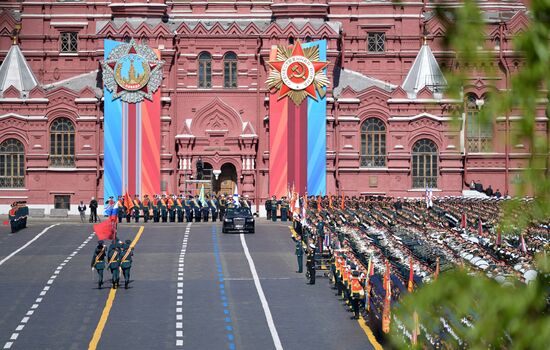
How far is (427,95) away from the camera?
258ft

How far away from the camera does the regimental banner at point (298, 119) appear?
7669cm

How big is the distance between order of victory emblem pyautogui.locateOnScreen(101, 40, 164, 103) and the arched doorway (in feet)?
25.6

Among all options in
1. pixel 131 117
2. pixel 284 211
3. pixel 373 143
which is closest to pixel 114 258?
pixel 284 211

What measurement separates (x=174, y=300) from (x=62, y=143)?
140 ft

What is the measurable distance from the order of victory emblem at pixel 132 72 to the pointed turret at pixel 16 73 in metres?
8.13

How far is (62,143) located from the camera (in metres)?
79.5

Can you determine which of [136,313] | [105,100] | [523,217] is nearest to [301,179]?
[105,100]

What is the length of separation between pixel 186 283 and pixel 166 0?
145 ft

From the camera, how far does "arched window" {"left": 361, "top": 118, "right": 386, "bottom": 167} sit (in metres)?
79.6

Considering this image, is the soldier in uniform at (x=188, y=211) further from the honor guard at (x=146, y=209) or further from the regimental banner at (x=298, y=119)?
the regimental banner at (x=298, y=119)

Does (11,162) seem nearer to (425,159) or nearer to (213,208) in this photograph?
(213,208)

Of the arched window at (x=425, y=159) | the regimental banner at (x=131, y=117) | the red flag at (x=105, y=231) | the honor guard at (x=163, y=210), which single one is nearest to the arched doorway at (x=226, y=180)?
the regimental banner at (x=131, y=117)

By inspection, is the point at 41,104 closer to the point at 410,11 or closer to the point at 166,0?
the point at 166,0

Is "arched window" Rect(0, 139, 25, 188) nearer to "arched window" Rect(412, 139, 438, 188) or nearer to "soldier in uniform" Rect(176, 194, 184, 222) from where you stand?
"soldier in uniform" Rect(176, 194, 184, 222)
